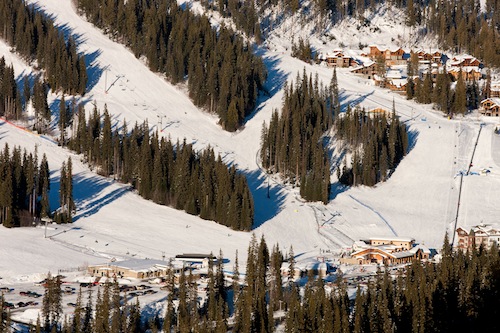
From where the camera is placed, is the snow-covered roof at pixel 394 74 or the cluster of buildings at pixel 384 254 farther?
the snow-covered roof at pixel 394 74

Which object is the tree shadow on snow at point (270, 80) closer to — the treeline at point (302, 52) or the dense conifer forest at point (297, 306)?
the treeline at point (302, 52)

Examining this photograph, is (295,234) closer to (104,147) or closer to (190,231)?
(190,231)

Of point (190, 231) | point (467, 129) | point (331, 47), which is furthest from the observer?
point (331, 47)

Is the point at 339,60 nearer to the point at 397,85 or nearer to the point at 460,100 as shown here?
the point at 397,85

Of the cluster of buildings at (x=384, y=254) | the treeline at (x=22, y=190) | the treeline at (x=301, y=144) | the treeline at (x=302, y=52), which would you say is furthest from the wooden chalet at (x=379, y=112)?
the treeline at (x=22, y=190)

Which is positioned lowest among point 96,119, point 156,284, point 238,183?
point 156,284

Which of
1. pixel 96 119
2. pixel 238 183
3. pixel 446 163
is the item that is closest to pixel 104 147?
pixel 96 119
